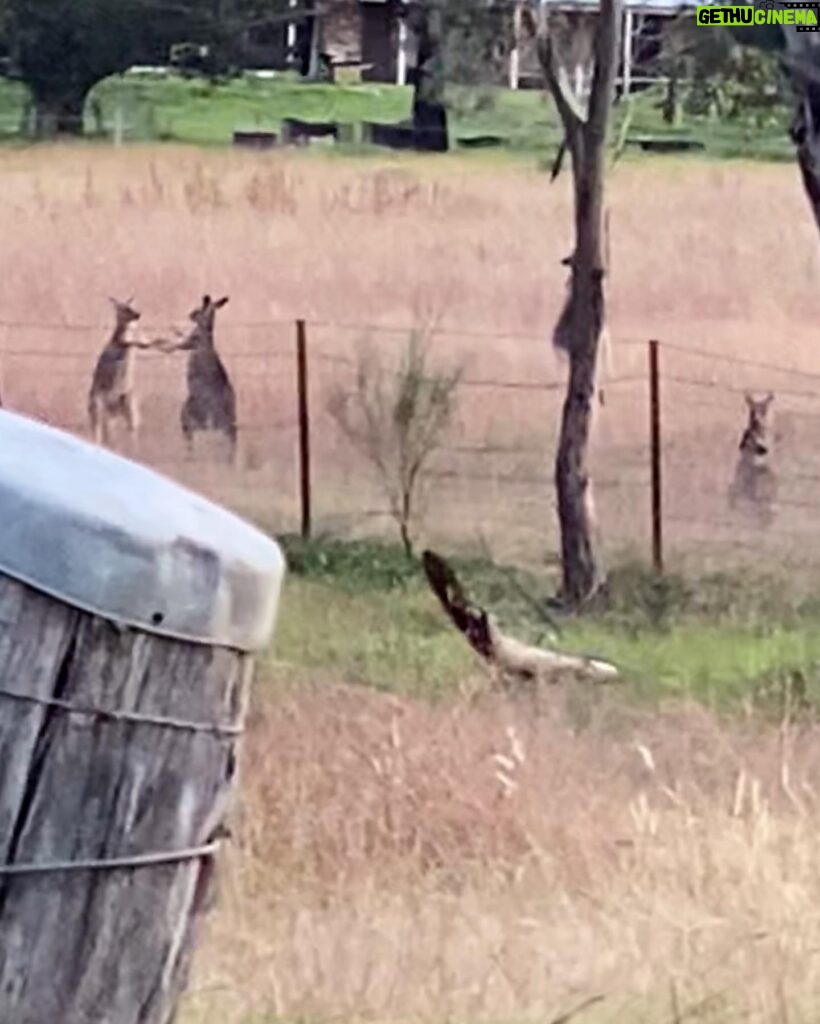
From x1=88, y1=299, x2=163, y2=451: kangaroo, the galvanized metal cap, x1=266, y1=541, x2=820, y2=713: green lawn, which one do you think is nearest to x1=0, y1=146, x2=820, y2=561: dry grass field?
x1=88, y1=299, x2=163, y2=451: kangaroo

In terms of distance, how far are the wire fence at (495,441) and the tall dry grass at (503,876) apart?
23.5ft

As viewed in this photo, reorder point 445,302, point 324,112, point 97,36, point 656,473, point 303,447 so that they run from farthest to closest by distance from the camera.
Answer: point 324,112 → point 97,36 → point 445,302 → point 303,447 → point 656,473

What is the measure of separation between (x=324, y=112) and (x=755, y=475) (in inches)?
965

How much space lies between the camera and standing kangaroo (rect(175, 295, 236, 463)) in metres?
18.4

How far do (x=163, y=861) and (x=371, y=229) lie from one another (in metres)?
27.3

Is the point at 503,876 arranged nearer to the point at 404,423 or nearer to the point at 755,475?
the point at 404,423

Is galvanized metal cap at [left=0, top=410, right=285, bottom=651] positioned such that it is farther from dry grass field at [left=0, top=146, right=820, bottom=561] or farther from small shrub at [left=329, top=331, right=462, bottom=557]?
dry grass field at [left=0, top=146, right=820, bottom=561]

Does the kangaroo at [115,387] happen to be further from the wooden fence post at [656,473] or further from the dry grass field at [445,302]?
the wooden fence post at [656,473]

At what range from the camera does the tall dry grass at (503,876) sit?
5.09 meters

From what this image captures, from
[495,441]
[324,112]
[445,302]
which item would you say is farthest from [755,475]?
[324,112]

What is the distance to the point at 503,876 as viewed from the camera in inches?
263

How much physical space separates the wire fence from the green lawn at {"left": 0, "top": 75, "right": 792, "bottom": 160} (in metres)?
14.8

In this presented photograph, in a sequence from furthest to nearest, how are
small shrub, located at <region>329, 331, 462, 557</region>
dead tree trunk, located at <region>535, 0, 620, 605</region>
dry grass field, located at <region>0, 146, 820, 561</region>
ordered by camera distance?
dry grass field, located at <region>0, 146, 820, 561</region> < small shrub, located at <region>329, 331, 462, 557</region> < dead tree trunk, located at <region>535, 0, 620, 605</region>

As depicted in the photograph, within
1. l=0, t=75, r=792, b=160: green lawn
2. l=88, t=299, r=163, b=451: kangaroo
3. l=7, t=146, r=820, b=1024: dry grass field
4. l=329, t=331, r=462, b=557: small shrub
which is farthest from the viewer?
l=0, t=75, r=792, b=160: green lawn
